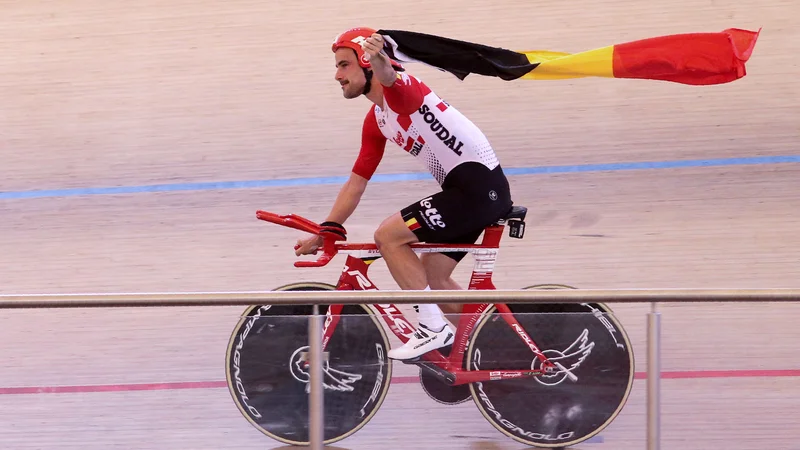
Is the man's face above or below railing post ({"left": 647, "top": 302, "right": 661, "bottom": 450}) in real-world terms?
above

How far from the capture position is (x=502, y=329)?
263cm

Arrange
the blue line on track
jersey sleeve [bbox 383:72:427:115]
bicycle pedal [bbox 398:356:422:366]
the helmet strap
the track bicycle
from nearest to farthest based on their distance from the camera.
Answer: the track bicycle, bicycle pedal [bbox 398:356:422:366], jersey sleeve [bbox 383:72:427:115], the helmet strap, the blue line on track

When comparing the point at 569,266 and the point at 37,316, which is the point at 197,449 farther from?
the point at 569,266

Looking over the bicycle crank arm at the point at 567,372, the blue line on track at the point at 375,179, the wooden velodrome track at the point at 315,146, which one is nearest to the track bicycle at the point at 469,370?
the bicycle crank arm at the point at 567,372

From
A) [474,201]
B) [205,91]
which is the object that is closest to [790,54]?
[474,201]

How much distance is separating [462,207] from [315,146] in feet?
7.12

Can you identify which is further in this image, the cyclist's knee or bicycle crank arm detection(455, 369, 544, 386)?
the cyclist's knee

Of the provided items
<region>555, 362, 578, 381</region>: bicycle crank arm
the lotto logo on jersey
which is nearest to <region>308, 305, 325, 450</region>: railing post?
<region>555, 362, 578, 381</region>: bicycle crank arm

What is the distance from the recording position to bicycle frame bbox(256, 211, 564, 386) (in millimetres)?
2584

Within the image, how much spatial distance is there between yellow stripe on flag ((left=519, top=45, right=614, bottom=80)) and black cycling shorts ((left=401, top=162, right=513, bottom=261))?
0.42m

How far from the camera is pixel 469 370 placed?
2793 millimetres

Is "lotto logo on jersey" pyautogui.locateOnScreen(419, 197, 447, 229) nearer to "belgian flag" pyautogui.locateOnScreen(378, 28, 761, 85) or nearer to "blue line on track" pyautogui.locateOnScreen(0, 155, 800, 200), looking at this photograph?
"belgian flag" pyautogui.locateOnScreen(378, 28, 761, 85)

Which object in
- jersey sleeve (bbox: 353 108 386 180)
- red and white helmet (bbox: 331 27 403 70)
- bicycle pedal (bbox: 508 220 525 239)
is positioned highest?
red and white helmet (bbox: 331 27 403 70)

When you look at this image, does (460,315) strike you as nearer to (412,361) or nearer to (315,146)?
(412,361)
